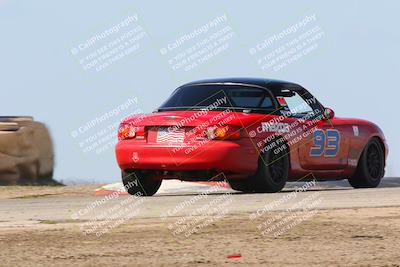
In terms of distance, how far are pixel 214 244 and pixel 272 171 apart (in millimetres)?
5480

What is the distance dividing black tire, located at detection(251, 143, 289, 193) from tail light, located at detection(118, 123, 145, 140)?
1502 millimetres

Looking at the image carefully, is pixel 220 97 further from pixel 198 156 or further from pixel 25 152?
pixel 25 152

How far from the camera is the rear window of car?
13289mm

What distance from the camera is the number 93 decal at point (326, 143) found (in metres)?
13.9

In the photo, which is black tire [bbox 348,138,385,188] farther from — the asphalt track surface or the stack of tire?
the stack of tire

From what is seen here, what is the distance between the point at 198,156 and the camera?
41.2 ft

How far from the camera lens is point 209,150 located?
41.2 ft

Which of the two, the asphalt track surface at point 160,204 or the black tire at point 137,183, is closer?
the asphalt track surface at point 160,204

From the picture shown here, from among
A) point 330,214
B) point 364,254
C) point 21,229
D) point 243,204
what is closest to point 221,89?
point 243,204

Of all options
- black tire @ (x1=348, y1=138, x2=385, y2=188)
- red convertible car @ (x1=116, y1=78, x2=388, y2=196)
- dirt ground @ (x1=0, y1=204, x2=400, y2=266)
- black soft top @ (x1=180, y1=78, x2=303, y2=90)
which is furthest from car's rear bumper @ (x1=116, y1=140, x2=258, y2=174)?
dirt ground @ (x1=0, y1=204, x2=400, y2=266)

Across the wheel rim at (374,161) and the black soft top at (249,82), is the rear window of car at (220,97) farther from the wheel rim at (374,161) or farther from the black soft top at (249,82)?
the wheel rim at (374,161)

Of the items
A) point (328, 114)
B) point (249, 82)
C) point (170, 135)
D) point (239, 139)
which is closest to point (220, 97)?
point (249, 82)

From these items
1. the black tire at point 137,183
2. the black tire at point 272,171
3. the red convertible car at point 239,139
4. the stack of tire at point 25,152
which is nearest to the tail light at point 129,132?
the red convertible car at point 239,139

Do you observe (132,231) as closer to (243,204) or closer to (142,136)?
(243,204)
